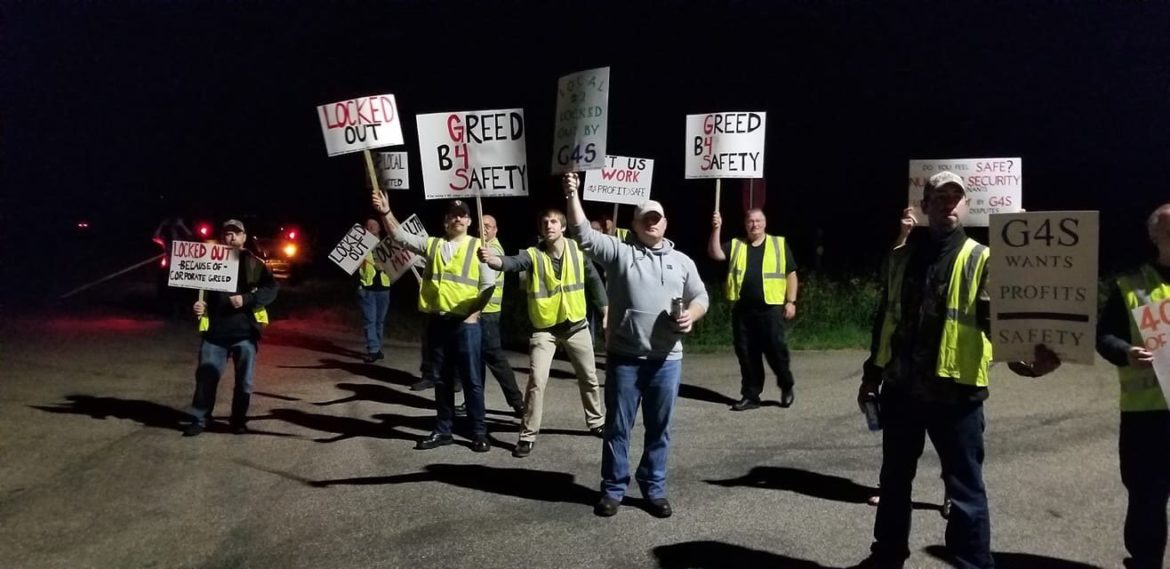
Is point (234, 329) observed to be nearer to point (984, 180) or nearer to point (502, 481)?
point (502, 481)

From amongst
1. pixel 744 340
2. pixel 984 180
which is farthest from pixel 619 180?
pixel 984 180

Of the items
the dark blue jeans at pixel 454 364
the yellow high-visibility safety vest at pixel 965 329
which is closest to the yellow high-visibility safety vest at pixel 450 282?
the dark blue jeans at pixel 454 364

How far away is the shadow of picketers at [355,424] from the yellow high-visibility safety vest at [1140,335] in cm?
546

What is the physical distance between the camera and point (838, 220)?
92.7 ft

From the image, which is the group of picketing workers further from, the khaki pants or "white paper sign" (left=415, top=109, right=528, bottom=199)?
"white paper sign" (left=415, top=109, right=528, bottom=199)

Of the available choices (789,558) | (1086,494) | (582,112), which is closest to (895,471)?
(789,558)

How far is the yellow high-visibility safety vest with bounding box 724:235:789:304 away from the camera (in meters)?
8.34

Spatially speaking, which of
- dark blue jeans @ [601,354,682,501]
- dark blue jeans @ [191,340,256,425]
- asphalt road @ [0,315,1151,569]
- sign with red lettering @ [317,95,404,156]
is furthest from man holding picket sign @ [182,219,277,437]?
dark blue jeans @ [601,354,682,501]

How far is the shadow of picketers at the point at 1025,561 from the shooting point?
14.9 ft

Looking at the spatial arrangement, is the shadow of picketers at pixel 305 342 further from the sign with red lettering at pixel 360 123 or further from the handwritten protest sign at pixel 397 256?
the sign with red lettering at pixel 360 123

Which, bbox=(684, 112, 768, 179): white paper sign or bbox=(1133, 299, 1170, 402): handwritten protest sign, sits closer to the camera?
bbox=(1133, 299, 1170, 402): handwritten protest sign

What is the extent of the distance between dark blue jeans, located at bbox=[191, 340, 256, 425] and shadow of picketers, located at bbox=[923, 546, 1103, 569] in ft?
19.1

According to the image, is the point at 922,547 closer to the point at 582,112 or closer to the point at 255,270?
the point at 582,112

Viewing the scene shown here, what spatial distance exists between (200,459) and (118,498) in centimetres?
92
